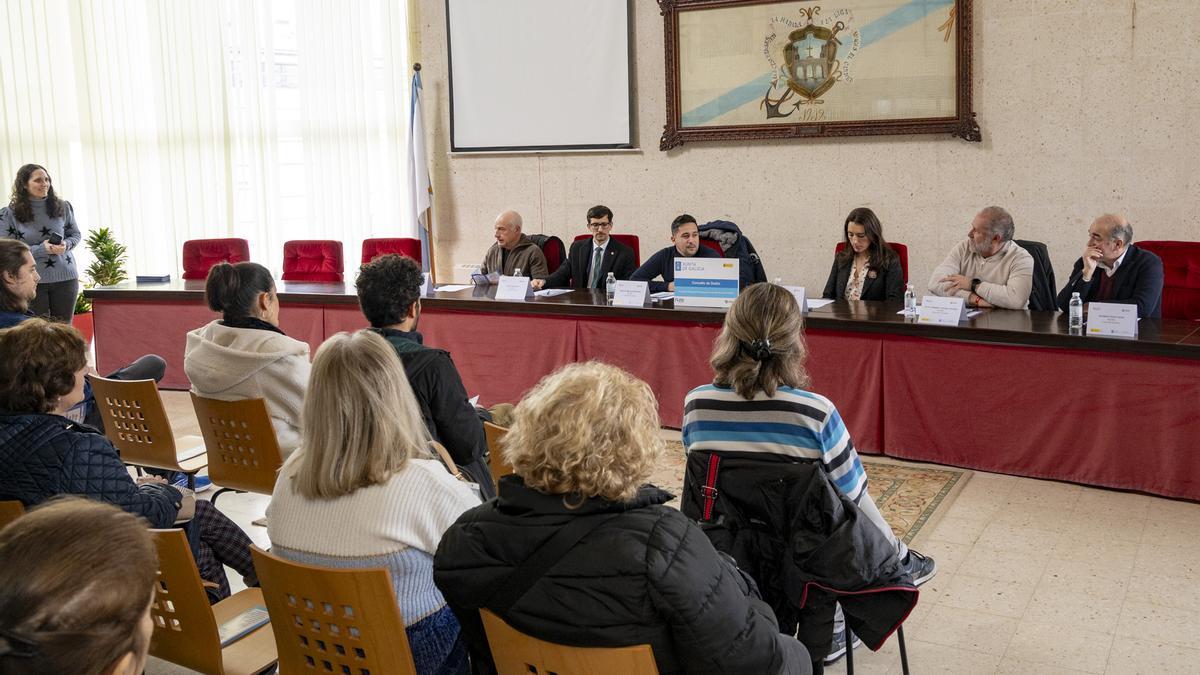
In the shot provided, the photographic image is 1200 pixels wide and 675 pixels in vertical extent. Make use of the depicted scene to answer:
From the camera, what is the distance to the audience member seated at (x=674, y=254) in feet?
18.9

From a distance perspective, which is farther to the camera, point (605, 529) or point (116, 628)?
point (605, 529)

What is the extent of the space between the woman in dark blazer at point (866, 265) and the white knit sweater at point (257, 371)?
3.02m

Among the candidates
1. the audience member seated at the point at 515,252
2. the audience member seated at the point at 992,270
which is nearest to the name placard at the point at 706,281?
the audience member seated at the point at 992,270

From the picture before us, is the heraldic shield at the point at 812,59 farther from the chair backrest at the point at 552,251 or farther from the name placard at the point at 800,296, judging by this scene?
the name placard at the point at 800,296

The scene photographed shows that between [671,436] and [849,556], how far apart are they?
3.21 m

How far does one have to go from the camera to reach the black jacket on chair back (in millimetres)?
2289

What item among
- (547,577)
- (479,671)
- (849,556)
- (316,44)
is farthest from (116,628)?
(316,44)

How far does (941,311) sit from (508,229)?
282 cm

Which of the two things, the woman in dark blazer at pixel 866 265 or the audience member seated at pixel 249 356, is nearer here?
the audience member seated at pixel 249 356

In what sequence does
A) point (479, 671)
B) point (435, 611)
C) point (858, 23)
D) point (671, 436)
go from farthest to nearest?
point (858, 23)
point (671, 436)
point (435, 611)
point (479, 671)

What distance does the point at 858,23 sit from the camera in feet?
21.3

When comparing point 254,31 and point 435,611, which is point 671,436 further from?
point 254,31

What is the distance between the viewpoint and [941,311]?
460 cm

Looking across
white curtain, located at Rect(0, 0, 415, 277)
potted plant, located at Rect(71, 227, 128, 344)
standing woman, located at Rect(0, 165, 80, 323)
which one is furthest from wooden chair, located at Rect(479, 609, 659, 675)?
potted plant, located at Rect(71, 227, 128, 344)
